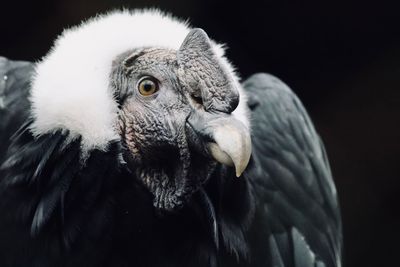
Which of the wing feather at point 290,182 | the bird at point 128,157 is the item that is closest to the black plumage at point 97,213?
the bird at point 128,157

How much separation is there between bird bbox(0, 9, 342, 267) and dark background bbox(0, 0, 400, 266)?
68.2 inches

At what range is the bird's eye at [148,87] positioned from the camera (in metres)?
2.70

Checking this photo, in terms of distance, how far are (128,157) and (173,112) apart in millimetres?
192

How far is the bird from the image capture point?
2.61m

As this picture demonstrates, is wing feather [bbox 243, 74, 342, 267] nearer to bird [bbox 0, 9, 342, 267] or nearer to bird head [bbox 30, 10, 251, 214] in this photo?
bird [bbox 0, 9, 342, 267]

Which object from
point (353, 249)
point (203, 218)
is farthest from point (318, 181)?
point (353, 249)

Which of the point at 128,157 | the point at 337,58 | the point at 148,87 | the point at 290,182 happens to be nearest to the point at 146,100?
the point at 148,87

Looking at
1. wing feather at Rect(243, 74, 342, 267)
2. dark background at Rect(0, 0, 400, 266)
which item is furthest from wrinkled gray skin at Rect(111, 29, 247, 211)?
dark background at Rect(0, 0, 400, 266)

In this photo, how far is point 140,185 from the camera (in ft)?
8.87

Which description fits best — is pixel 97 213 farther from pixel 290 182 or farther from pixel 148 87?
pixel 290 182

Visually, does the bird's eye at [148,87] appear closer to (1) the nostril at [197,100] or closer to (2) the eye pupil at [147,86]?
(2) the eye pupil at [147,86]

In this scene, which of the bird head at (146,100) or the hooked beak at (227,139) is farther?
the bird head at (146,100)

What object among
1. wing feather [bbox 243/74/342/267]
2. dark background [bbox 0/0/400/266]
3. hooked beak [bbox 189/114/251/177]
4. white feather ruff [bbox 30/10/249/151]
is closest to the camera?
hooked beak [bbox 189/114/251/177]

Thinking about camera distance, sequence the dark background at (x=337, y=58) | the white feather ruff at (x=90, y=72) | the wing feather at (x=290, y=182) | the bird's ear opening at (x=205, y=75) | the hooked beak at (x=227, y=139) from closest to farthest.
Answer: the hooked beak at (x=227, y=139) → the bird's ear opening at (x=205, y=75) → the white feather ruff at (x=90, y=72) → the wing feather at (x=290, y=182) → the dark background at (x=337, y=58)
